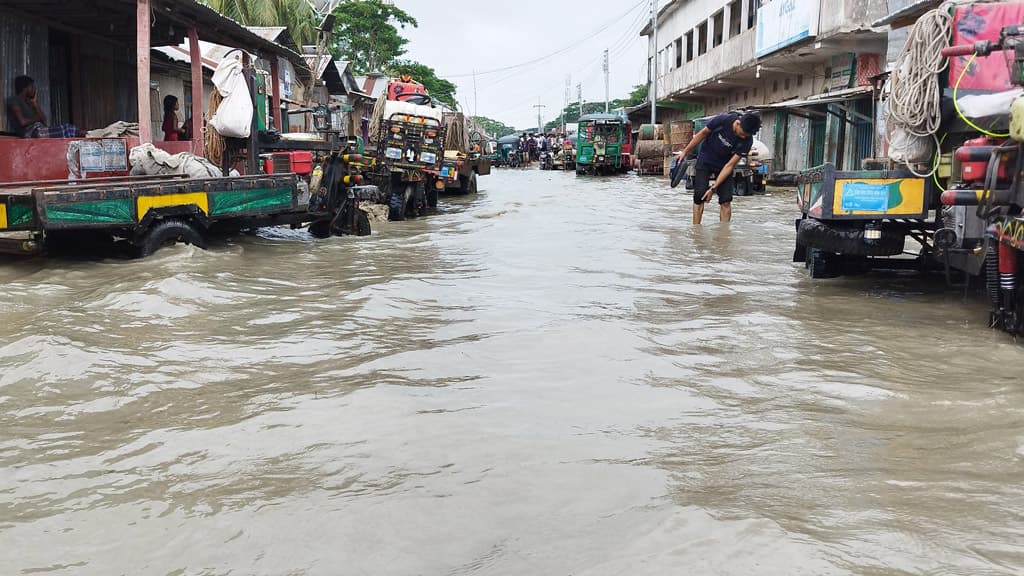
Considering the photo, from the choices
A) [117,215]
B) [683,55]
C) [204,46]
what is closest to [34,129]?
[117,215]

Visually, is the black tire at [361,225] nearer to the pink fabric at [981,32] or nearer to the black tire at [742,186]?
the pink fabric at [981,32]

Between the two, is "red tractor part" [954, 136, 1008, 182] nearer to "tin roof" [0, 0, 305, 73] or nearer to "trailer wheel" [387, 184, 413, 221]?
"tin roof" [0, 0, 305, 73]

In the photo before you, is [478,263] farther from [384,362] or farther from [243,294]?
[384,362]

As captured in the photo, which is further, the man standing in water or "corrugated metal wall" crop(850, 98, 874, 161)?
"corrugated metal wall" crop(850, 98, 874, 161)

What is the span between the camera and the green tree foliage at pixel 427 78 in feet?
181

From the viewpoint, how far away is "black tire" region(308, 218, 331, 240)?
11375 millimetres

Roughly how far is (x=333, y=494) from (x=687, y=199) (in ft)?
57.6

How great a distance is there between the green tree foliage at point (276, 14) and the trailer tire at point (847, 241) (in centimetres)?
2585

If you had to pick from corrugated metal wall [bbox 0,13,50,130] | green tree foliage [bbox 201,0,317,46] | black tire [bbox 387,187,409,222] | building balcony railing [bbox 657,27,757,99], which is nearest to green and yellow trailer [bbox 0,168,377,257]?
corrugated metal wall [bbox 0,13,50,130]

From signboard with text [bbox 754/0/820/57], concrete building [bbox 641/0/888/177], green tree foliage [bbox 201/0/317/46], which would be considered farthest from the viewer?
green tree foliage [bbox 201/0/317/46]

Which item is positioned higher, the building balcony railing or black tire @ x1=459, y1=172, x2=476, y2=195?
the building balcony railing

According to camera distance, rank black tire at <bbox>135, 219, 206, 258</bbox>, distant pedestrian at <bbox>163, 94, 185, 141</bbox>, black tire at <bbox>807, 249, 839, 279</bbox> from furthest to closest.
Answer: distant pedestrian at <bbox>163, 94, 185, 141</bbox> → black tire at <bbox>135, 219, 206, 258</bbox> → black tire at <bbox>807, 249, 839, 279</bbox>

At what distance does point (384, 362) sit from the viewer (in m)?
4.81

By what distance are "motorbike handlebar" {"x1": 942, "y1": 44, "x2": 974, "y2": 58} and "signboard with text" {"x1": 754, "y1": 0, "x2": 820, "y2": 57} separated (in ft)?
58.9
